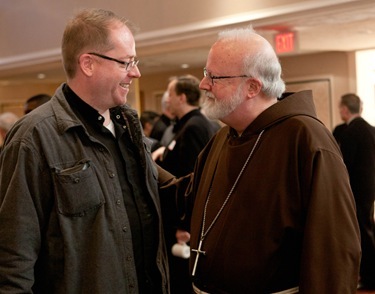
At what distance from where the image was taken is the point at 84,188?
211cm

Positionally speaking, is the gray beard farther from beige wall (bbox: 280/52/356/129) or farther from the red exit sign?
beige wall (bbox: 280/52/356/129)

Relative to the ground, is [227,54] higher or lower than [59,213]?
higher

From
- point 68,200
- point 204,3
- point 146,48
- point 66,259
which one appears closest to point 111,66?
point 68,200

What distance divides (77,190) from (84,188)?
0.09 feet

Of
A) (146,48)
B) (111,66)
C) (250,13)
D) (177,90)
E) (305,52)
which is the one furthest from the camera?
(305,52)

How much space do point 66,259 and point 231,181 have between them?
673mm

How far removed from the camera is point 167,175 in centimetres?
270

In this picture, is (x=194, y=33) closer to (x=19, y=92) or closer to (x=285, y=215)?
(x=285, y=215)

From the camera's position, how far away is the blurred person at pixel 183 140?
14.1 ft

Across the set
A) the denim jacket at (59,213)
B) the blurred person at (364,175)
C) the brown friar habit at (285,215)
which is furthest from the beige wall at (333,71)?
the denim jacket at (59,213)

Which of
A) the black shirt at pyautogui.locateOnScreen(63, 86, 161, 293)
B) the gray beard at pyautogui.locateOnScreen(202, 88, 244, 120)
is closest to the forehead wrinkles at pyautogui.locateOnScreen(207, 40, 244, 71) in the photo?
the gray beard at pyautogui.locateOnScreen(202, 88, 244, 120)

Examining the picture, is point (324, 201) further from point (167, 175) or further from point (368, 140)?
point (368, 140)

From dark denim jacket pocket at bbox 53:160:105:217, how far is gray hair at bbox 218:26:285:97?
27.5 inches

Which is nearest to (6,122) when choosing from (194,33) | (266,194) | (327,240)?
(194,33)
